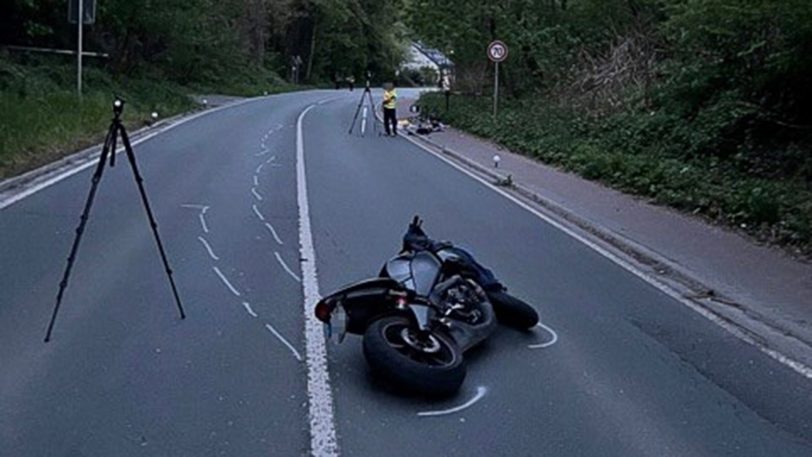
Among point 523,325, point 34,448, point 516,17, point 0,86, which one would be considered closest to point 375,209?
point 523,325

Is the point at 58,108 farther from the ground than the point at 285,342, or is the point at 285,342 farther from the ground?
the point at 58,108

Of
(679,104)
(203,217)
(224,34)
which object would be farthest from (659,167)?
(224,34)

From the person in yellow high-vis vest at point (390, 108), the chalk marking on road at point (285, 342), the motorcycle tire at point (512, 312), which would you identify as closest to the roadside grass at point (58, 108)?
the person in yellow high-vis vest at point (390, 108)

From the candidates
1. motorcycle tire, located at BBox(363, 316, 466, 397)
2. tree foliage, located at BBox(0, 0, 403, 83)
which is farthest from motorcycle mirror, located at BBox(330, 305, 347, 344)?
tree foliage, located at BBox(0, 0, 403, 83)

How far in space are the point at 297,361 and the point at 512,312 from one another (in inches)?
70.7

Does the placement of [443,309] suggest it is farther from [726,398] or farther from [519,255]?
[519,255]

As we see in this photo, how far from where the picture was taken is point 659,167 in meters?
18.6

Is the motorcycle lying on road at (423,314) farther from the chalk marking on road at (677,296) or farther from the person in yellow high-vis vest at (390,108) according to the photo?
the person in yellow high-vis vest at (390,108)

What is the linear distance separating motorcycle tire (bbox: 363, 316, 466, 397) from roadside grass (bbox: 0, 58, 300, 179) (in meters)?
11.0

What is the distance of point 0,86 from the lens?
27.0m

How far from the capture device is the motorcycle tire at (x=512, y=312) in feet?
27.1

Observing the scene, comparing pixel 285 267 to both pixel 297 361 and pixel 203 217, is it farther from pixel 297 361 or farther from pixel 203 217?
pixel 203 217

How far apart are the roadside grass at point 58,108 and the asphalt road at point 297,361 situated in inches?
227

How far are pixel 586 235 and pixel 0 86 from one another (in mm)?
18083
